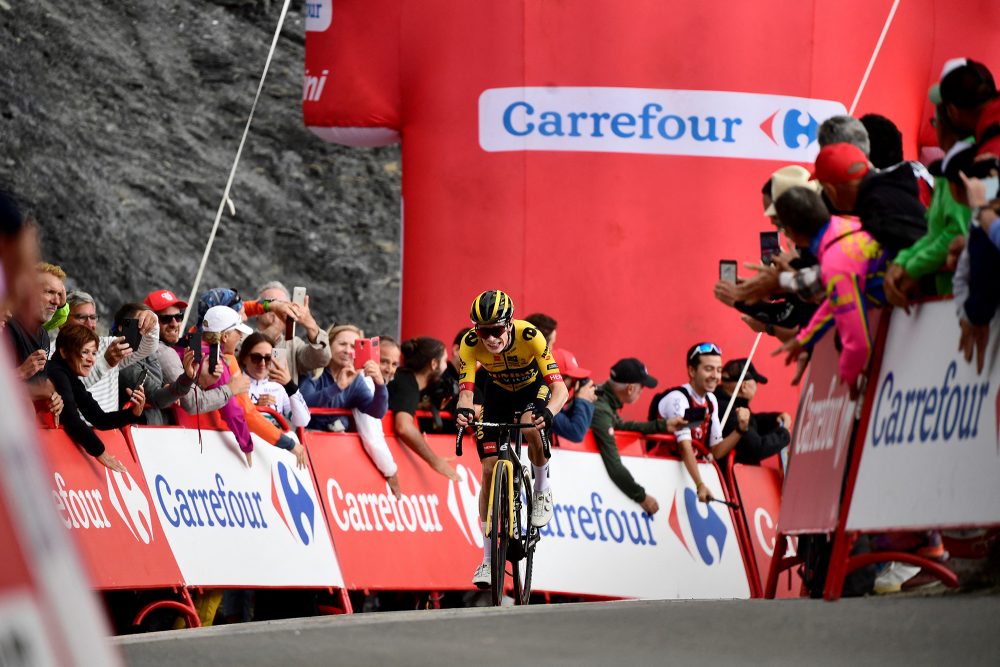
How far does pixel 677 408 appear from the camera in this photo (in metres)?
13.2

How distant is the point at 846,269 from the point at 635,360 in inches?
230

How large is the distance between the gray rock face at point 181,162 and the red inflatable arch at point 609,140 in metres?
12.1

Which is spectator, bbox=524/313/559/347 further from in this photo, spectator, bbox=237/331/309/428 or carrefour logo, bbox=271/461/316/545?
carrefour logo, bbox=271/461/316/545

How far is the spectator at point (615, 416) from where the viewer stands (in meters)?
12.8

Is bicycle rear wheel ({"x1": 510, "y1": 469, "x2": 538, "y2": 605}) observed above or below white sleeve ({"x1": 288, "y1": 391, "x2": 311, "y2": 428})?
below

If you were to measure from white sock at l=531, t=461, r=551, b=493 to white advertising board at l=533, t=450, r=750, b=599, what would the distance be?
114 cm

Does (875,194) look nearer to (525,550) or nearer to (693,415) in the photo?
(525,550)

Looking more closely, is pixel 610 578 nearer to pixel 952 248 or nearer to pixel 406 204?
pixel 406 204

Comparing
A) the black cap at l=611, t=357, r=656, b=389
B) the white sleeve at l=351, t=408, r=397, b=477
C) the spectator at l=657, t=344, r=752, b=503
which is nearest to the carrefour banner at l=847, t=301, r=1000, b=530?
the white sleeve at l=351, t=408, r=397, b=477

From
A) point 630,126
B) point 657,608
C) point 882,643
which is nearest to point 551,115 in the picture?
point 630,126

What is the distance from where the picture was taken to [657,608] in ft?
23.0

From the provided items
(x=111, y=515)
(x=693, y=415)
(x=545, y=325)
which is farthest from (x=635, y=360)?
(x=111, y=515)

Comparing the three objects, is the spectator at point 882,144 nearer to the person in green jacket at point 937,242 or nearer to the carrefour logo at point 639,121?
the person in green jacket at point 937,242

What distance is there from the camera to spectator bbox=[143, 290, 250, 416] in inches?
399
